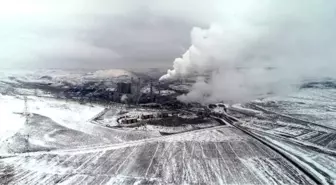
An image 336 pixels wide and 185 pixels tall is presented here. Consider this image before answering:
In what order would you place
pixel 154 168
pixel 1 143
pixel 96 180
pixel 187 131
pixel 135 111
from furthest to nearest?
pixel 135 111 < pixel 187 131 < pixel 1 143 < pixel 154 168 < pixel 96 180

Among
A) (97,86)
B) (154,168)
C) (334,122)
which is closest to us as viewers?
(154,168)

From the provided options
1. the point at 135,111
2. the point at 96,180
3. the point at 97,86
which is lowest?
the point at 96,180

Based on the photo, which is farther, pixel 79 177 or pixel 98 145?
pixel 98 145

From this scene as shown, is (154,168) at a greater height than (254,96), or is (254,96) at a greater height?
(254,96)

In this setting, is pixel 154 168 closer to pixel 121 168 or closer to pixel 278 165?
pixel 121 168

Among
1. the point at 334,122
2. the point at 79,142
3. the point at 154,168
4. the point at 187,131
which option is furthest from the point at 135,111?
the point at 334,122

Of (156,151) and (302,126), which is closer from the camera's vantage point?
(156,151)

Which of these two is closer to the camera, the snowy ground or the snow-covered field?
the snow-covered field

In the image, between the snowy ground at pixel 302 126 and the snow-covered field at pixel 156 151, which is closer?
the snow-covered field at pixel 156 151

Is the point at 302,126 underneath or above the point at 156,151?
above
